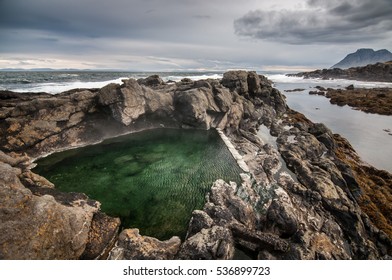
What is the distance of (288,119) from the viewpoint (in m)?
47.1

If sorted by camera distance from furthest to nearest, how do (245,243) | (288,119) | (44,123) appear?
(288,119) → (44,123) → (245,243)

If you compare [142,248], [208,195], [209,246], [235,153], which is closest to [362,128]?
[235,153]

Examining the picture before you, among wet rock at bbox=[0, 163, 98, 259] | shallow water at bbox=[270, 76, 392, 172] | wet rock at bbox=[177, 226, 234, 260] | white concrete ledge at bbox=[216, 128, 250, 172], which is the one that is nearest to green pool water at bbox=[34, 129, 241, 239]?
white concrete ledge at bbox=[216, 128, 250, 172]

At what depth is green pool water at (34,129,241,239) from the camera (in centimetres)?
1647

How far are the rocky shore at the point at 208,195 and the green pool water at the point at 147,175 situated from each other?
135 centimetres

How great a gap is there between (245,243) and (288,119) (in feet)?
126

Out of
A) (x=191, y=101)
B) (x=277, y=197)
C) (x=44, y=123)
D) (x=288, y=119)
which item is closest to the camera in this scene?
(x=277, y=197)

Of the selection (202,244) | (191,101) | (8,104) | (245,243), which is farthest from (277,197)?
(8,104)

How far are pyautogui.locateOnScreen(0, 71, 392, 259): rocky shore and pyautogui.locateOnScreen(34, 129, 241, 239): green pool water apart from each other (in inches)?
53.3

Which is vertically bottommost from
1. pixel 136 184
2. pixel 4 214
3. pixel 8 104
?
pixel 136 184

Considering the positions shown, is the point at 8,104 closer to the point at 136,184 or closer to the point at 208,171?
the point at 136,184

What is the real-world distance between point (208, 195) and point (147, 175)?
21.6 ft

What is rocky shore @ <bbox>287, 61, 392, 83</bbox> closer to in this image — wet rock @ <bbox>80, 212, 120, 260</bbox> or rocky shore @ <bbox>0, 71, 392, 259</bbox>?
rocky shore @ <bbox>0, 71, 392, 259</bbox>

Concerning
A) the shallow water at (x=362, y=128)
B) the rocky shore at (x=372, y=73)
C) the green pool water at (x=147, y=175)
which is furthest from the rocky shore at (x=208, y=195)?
the rocky shore at (x=372, y=73)
